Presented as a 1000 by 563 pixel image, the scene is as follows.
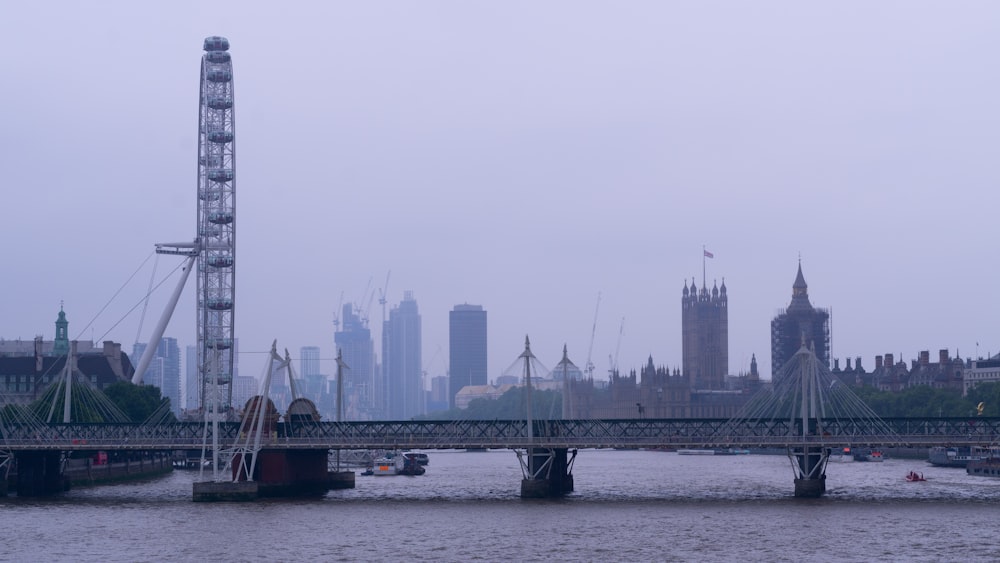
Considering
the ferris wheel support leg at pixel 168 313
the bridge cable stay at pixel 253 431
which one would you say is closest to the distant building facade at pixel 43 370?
the ferris wheel support leg at pixel 168 313

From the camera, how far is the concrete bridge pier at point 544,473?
3885 inches

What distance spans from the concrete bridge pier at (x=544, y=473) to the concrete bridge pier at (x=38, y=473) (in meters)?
35.7

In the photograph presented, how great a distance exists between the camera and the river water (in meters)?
67.6

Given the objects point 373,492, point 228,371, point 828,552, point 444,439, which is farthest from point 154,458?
point 828,552

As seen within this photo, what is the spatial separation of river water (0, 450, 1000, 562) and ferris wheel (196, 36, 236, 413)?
3471 centimetres

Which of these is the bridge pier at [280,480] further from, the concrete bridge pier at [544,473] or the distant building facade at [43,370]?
the distant building facade at [43,370]

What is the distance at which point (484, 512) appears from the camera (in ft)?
293

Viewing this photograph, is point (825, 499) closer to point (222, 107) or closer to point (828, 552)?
point (828, 552)

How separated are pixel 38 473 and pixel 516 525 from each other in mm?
44190

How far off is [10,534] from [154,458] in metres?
78.7

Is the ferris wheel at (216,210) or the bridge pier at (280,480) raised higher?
the ferris wheel at (216,210)

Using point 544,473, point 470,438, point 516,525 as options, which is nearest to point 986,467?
point 544,473

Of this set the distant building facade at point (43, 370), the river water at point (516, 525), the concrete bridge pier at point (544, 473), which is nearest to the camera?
the river water at point (516, 525)

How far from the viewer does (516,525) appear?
8025cm
